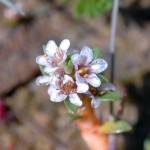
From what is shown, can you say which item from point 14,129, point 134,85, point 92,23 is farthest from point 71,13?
point 14,129

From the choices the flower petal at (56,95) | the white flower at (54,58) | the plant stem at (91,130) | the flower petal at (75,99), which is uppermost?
the white flower at (54,58)

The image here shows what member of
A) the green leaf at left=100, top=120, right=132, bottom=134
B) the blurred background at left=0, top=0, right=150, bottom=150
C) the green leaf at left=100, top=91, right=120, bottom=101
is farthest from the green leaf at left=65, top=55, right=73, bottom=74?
the blurred background at left=0, top=0, right=150, bottom=150

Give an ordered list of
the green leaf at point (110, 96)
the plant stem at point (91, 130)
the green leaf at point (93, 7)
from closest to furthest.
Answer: the green leaf at point (110, 96) < the plant stem at point (91, 130) < the green leaf at point (93, 7)

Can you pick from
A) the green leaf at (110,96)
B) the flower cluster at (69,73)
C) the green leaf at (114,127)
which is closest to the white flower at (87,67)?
the flower cluster at (69,73)

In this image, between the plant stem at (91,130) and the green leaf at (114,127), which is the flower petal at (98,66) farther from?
the green leaf at (114,127)

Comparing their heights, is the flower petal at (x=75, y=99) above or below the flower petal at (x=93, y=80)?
below

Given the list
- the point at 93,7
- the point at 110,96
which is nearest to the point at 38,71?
the point at 93,7

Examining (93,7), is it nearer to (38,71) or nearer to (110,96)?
(38,71)

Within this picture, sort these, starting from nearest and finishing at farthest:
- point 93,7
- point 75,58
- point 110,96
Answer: point 75,58 < point 110,96 < point 93,7

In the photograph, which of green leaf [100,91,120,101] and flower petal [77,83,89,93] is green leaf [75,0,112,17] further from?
flower petal [77,83,89,93]
